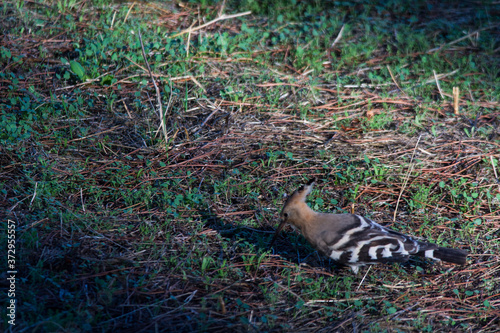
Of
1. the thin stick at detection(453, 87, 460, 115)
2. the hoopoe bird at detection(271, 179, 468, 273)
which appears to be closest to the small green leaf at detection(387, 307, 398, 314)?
the hoopoe bird at detection(271, 179, 468, 273)

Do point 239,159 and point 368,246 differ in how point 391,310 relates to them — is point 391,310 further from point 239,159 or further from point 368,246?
point 239,159

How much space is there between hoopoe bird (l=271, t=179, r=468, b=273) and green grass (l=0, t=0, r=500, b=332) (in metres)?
0.23

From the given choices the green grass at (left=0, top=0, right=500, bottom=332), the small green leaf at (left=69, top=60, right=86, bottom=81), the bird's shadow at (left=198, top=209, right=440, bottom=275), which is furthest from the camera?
the small green leaf at (left=69, top=60, right=86, bottom=81)

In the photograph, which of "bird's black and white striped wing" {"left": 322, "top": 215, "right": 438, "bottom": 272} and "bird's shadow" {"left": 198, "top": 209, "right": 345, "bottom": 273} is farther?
"bird's shadow" {"left": 198, "top": 209, "right": 345, "bottom": 273}

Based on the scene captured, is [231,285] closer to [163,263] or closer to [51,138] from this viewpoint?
[163,263]

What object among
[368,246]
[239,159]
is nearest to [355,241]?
[368,246]

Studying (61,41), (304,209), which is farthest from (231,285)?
(61,41)

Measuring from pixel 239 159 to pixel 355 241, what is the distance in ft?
5.30

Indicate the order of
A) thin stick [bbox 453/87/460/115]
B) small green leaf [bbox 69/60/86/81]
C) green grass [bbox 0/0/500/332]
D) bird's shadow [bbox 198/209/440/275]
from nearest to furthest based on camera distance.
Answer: green grass [bbox 0/0/500/332] → bird's shadow [bbox 198/209/440/275] → small green leaf [bbox 69/60/86/81] → thin stick [bbox 453/87/460/115]

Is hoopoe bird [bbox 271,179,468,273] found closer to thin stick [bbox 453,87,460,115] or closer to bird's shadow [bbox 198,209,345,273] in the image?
bird's shadow [bbox 198,209,345,273]

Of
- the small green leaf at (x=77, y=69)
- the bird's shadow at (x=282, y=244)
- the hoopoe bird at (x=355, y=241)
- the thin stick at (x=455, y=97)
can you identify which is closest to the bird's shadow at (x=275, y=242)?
the bird's shadow at (x=282, y=244)

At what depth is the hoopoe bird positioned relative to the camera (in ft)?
12.2

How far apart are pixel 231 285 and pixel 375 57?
420 centimetres

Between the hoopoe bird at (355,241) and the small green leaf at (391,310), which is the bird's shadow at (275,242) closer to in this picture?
the hoopoe bird at (355,241)
